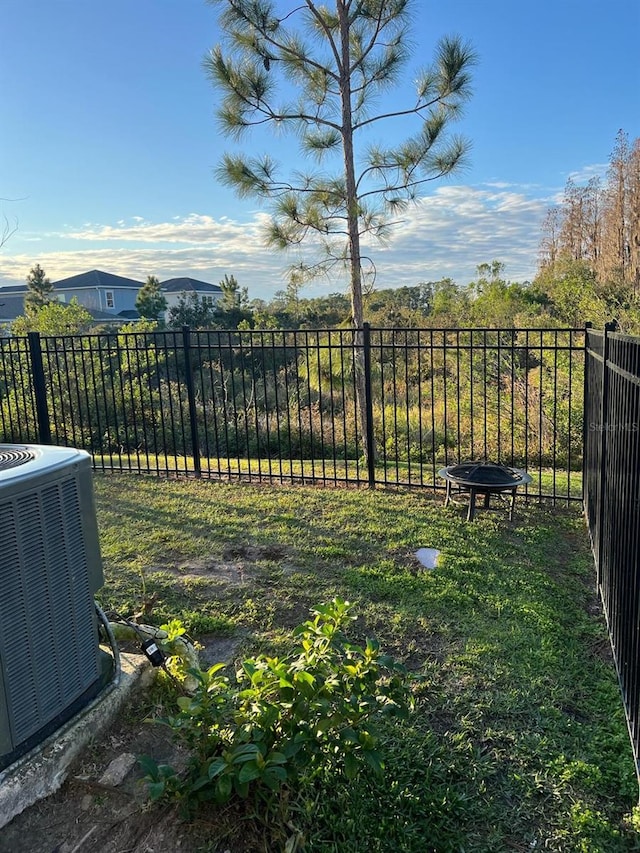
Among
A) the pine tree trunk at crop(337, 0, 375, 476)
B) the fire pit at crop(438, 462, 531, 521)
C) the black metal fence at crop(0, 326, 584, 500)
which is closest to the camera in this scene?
the fire pit at crop(438, 462, 531, 521)

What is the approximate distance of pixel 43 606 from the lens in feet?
6.02

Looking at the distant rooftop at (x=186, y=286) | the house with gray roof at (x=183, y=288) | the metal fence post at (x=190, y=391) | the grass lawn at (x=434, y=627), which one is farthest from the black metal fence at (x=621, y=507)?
the distant rooftop at (x=186, y=286)

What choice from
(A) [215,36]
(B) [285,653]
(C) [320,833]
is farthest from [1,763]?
(A) [215,36]

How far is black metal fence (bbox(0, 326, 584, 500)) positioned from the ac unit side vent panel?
4.01 meters

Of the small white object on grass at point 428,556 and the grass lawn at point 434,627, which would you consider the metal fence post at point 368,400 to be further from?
the small white object on grass at point 428,556

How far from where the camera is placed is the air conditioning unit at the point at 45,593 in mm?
1713

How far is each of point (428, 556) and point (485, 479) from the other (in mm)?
1082

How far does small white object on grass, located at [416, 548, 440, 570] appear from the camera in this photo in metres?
3.98

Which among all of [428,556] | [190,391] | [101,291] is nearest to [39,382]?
[190,391]

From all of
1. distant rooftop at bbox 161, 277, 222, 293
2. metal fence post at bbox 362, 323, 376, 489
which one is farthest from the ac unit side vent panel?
distant rooftop at bbox 161, 277, 222, 293

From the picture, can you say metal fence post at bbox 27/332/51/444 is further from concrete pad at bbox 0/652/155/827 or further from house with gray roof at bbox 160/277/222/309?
house with gray roof at bbox 160/277/222/309

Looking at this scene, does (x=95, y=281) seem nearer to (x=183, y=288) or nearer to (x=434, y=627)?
(x=183, y=288)

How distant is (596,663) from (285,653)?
157cm

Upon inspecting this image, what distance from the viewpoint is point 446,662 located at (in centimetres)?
275
